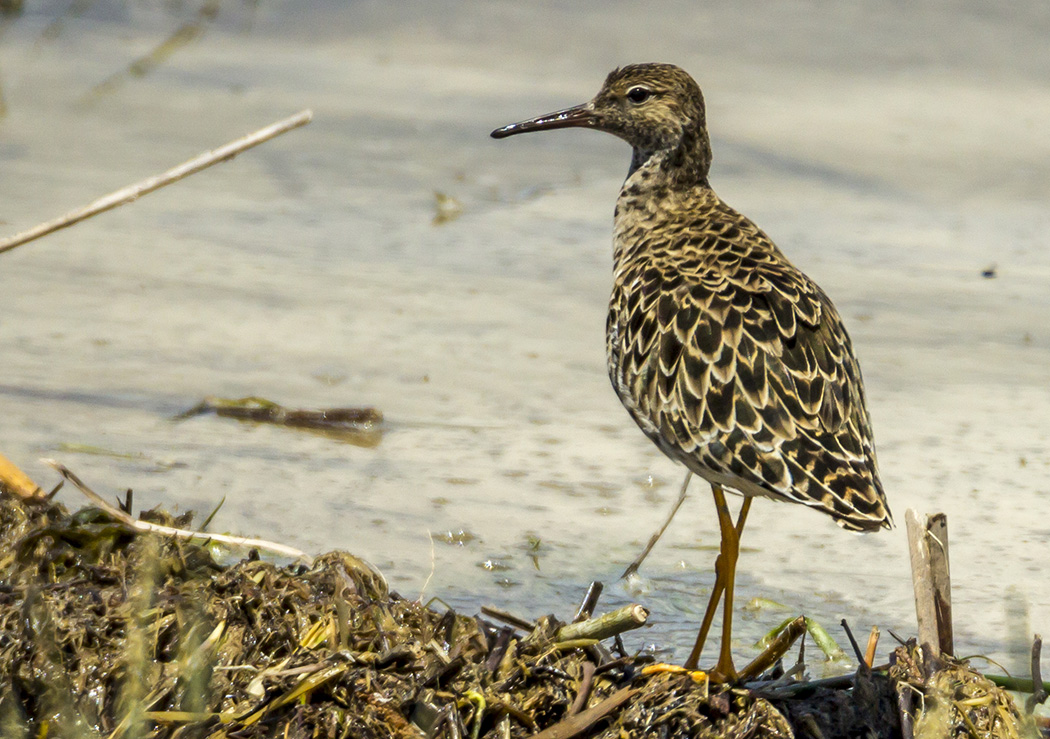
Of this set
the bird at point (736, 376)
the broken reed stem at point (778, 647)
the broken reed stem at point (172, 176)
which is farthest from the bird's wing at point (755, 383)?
the broken reed stem at point (172, 176)

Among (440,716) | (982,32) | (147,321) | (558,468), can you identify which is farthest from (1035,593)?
(982,32)

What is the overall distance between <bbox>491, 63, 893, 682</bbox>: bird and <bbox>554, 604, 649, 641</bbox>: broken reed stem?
0.91 ft

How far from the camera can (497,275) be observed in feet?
19.7

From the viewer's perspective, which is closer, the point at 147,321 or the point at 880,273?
the point at 147,321

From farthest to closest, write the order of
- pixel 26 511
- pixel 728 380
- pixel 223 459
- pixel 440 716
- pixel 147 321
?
pixel 147 321 → pixel 223 459 → pixel 26 511 → pixel 728 380 → pixel 440 716

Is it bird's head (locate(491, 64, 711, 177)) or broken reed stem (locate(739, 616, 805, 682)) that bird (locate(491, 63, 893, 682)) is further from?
bird's head (locate(491, 64, 711, 177))

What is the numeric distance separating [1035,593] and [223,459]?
7.59 feet

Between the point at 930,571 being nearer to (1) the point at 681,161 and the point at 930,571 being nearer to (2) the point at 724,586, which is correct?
(2) the point at 724,586

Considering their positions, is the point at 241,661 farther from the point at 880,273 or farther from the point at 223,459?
the point at 880,273

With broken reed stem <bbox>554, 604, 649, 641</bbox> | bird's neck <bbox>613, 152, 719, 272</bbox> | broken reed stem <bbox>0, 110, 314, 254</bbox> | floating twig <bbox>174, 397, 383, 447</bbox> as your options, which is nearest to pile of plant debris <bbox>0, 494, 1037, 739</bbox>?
broken reed stem <bbox>554, 604, 649, 641</bbox>

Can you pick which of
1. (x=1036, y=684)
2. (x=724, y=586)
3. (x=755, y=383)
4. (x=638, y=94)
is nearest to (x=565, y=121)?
(x=638, y=94)

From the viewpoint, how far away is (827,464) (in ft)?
9.65

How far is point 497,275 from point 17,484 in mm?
2832

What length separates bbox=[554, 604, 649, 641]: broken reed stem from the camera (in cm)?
281
